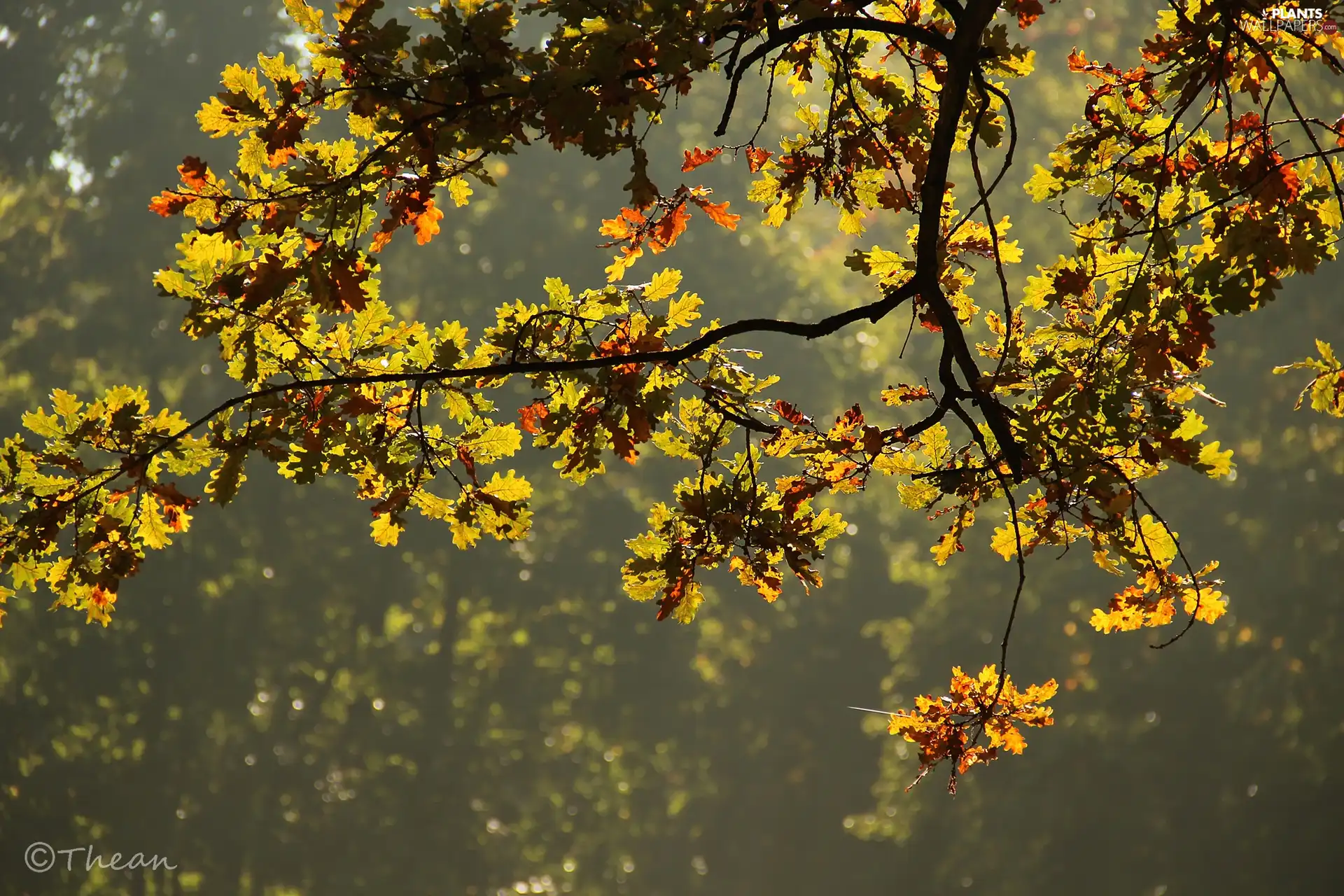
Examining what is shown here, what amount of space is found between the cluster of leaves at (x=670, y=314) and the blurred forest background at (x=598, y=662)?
9.96m

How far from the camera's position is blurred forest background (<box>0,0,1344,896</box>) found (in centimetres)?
1230

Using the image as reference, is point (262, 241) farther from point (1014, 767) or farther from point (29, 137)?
point (29, 137)

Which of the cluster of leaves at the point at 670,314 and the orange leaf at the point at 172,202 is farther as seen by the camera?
the orange leaf at the point at 172,202

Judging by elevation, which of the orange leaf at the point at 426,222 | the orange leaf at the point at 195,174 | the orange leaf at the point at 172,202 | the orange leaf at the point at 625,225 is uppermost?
the orange leaf at the point at 625,225

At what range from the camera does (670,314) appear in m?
2.70

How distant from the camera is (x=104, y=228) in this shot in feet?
42.8

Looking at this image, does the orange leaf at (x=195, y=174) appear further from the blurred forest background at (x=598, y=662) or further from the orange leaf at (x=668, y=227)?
the blurred forest background at (x=598, y=662)

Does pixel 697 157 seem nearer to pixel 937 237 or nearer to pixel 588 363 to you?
pixel 937 237

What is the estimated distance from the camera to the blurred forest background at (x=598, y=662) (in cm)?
1230

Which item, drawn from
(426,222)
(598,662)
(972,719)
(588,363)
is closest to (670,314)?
(588,363)

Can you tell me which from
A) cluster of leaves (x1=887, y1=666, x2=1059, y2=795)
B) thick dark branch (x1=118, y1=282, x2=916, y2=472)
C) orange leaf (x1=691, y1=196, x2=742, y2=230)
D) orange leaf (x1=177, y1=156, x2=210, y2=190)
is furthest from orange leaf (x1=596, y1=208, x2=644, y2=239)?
cluster of leaves (x1=887, y1=666, x2=1059, y2=795)

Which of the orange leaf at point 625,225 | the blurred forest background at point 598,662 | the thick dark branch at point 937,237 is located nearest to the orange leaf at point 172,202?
the orange leaf at point 625,225

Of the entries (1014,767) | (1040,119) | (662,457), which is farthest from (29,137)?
(1014,767)

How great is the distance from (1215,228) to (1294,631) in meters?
11.4
